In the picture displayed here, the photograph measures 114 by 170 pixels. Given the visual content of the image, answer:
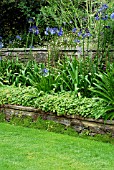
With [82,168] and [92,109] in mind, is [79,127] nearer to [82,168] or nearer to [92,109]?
[92,109]

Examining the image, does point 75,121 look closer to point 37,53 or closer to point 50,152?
point 50,152

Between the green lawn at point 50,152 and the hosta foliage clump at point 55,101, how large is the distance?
0.35 meters

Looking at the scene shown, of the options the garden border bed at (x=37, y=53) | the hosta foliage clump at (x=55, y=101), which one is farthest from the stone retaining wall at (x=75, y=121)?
the garden border bed at (x=37, y=53)

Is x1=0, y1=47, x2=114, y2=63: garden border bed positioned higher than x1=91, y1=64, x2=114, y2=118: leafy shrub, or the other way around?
x1=0, y1=47, x2=114, y2=63: garden border bed

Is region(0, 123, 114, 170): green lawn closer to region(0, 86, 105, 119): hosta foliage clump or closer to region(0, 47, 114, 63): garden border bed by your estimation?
region(0, 86, 105, 119): hosta foliage clump

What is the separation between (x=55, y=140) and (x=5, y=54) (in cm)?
397

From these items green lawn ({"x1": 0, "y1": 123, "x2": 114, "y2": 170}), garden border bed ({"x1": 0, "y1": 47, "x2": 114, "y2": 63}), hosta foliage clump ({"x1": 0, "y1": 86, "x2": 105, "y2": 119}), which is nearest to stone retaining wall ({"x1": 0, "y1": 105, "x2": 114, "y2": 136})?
hosta foliage clump ({"x1": 0, "y1": 86, "x2": 105, "y2": 119})

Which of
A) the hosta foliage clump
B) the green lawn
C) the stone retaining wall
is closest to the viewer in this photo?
the green lawn

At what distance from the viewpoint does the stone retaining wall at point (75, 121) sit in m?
5.23

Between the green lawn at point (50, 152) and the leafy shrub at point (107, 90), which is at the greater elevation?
the leafy shrub at point (107, 90)

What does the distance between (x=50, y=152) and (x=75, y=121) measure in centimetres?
99

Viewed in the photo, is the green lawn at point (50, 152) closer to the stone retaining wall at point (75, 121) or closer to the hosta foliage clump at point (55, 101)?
the stone retaining wall at point (75, 121)

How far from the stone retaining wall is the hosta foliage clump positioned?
7 cm

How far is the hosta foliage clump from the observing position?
17.6ft
